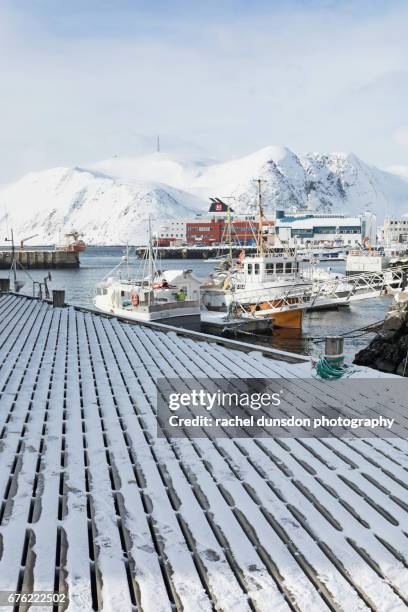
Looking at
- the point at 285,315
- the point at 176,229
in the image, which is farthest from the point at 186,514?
the point at 176,229

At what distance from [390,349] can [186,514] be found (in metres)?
20.2

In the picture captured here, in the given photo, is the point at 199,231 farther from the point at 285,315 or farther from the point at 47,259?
the point at 285,315

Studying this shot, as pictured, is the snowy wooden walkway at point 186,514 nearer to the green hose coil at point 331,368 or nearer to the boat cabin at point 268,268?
the green hose coil at point 331,368

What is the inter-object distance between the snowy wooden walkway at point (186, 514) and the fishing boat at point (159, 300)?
19608mm

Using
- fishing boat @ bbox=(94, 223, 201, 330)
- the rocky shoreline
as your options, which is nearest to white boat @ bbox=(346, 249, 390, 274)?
fishing boat @ bbox=(94, 223, 201, 330)

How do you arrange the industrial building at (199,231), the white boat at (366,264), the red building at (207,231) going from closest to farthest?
the white boat at (366,264)
the industrial building at (199,231)
the red building at (207,231)

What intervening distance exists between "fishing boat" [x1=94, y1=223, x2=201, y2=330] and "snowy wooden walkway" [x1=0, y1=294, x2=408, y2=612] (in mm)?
19608

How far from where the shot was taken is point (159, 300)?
32094mm

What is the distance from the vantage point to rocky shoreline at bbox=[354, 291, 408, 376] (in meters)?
22.1

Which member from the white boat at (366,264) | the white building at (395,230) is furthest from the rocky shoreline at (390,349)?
the white building at (395,230)

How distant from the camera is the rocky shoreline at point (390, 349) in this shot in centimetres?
2206

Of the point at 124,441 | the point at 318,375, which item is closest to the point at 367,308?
the point at 318,375

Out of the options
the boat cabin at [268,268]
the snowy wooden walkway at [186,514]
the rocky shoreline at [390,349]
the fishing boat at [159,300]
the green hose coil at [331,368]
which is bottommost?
the rocky shoreline at [390,349]

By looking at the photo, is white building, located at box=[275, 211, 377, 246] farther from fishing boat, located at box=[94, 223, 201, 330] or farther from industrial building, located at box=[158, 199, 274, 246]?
fishing boat, located at box=[94, 223, 201, 330]
